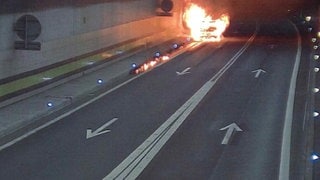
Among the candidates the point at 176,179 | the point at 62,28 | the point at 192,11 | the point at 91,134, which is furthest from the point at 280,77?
the point at 192,11

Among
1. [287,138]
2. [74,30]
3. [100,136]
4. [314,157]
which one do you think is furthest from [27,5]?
[314,157]

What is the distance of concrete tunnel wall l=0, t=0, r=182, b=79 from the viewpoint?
19188 mm

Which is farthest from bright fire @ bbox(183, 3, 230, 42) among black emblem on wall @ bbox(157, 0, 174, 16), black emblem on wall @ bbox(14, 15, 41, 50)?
black emblem on wall @ bbox(14, 15, 41, 50)

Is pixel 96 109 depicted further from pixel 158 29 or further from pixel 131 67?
pixel 158 29

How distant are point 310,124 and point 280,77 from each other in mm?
9896

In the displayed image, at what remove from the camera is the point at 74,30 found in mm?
25750

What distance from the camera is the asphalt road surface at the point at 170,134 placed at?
1209cm

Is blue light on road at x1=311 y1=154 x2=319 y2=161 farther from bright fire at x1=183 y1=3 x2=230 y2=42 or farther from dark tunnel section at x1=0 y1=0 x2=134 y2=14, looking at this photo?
bright fire at x1=183 y1=3 x2=230 y2=42

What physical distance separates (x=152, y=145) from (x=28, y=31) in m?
6.12

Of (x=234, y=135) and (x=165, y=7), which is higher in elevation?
(x=165, y=7)

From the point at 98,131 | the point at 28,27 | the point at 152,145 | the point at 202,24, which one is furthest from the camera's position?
the point at 202,24

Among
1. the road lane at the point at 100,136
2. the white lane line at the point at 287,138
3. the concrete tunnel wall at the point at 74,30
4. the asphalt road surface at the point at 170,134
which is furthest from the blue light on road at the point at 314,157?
the concrete tunnel wall at the point at 74,30

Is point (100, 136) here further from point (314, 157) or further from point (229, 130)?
point (314, 157)

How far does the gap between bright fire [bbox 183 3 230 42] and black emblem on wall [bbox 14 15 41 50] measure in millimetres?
26037
